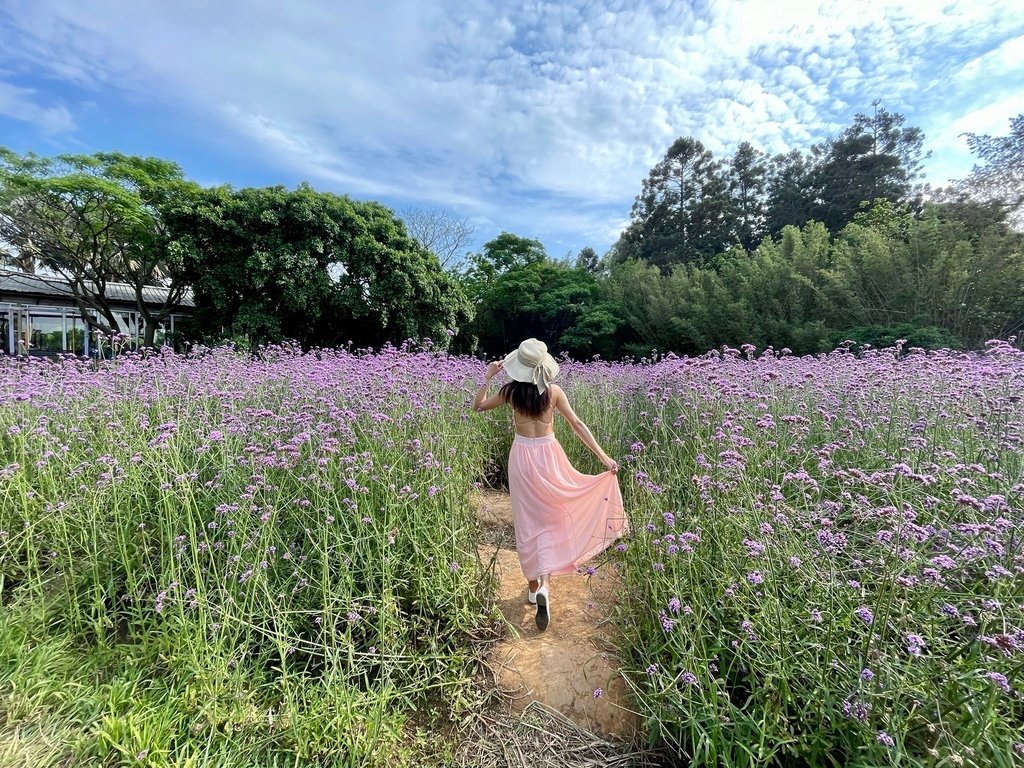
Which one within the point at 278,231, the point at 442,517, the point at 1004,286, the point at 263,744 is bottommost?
the point at 263,744

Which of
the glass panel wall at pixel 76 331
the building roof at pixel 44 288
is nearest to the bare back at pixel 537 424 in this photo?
the building roof at pixel 44 288

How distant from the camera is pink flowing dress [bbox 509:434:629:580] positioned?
260cm

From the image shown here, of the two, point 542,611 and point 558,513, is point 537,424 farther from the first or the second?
point 542,611

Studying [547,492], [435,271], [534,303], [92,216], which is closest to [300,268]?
[435,271]

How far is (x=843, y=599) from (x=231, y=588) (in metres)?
2.34

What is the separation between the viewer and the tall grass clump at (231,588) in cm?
161

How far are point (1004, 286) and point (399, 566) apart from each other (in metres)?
12.2

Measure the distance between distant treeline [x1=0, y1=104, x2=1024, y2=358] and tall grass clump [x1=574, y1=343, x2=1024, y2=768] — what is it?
8.34 meters

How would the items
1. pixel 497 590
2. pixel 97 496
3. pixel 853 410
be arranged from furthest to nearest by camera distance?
pixel 853 410, pixel 497 590, pixel 97 496

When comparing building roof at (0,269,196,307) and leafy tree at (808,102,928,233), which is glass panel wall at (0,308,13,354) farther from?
leafy tree at (808,102,928,233)

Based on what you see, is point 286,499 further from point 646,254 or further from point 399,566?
point 646,254

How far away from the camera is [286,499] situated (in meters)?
2.21

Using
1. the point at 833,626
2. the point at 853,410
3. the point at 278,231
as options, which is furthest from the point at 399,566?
the point at 278,231

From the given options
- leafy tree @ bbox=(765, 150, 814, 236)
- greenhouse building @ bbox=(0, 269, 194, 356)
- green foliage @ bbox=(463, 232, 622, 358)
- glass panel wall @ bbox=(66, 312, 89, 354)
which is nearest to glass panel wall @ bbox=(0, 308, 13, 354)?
greenhouse building @ bbox=(0, 269, 194, 356)
